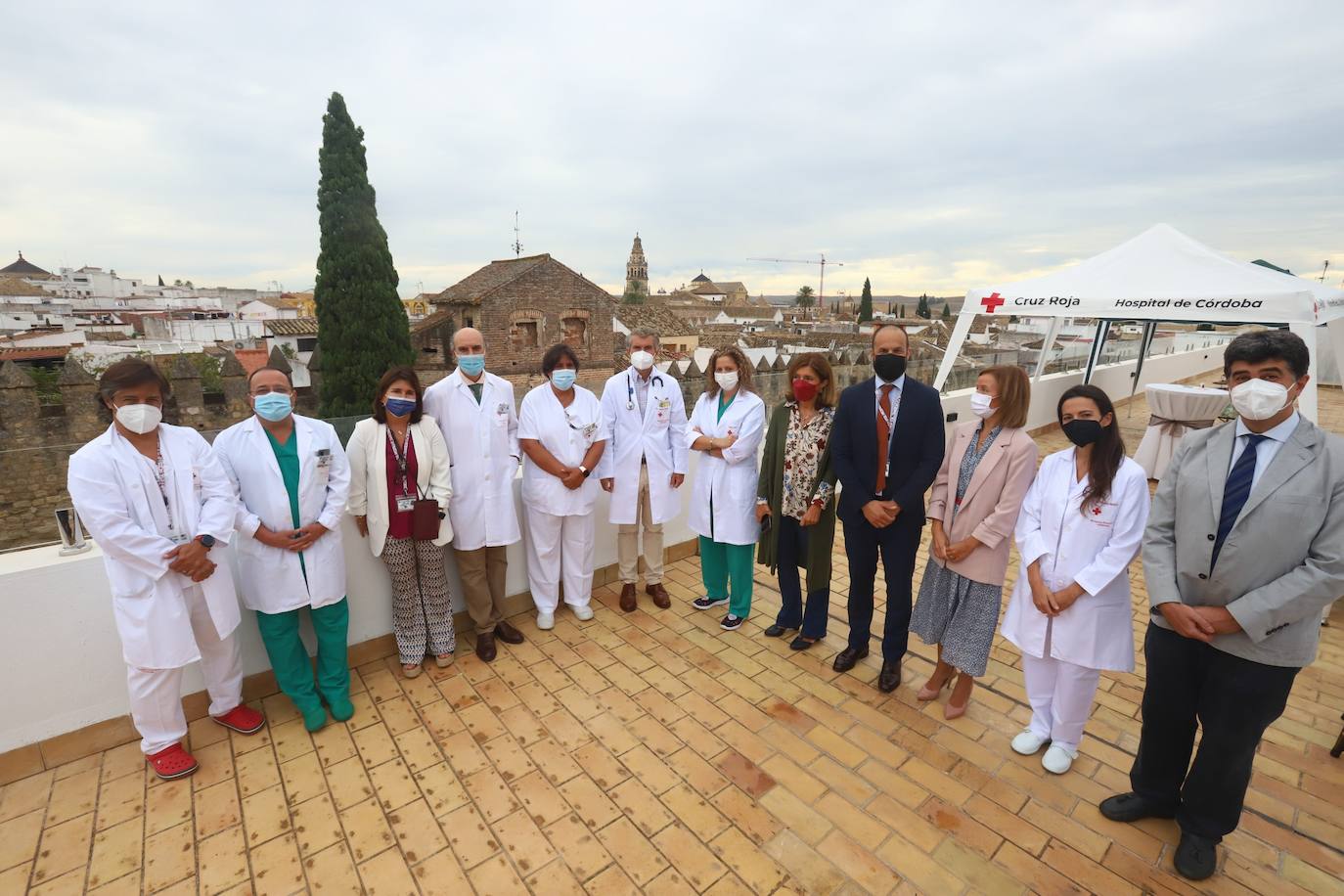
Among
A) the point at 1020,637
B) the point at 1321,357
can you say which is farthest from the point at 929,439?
the point at 1321,357

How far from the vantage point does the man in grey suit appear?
72.8 inches

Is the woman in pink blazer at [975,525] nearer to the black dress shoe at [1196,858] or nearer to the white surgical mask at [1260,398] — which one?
the white surgical mask at [1260,398]

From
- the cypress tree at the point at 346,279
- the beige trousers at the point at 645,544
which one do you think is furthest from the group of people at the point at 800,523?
the cypress tree at the point at 346,279

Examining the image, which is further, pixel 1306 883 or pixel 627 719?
pixel 627 719

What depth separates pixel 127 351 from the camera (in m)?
19.8

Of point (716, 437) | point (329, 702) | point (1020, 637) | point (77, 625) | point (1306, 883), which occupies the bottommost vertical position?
point (1306, 883)

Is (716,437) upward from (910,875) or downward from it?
upward

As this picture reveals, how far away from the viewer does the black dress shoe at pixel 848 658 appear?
10.7 feet

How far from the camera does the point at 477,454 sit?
3.25m

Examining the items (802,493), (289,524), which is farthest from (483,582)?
(802,493)

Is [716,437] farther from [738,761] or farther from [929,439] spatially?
[738,761]

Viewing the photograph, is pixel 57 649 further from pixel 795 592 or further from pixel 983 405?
pixel 983 405

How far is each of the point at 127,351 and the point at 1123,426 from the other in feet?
89.2

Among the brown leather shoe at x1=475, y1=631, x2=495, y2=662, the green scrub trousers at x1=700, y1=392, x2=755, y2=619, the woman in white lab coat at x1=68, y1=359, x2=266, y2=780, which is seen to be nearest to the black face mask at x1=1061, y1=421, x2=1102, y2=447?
the green scrub trousers at x1=700, y1=392, x2=755, y2=619
